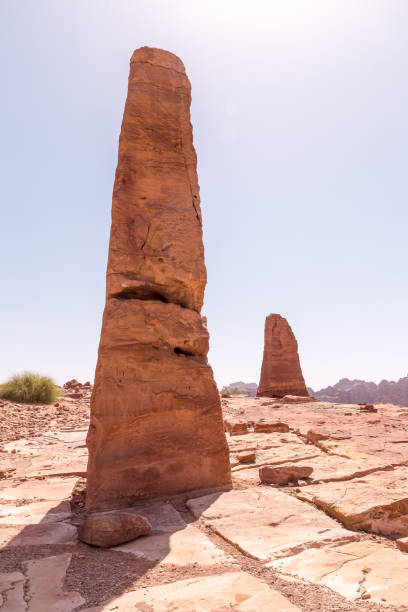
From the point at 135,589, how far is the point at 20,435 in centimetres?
613

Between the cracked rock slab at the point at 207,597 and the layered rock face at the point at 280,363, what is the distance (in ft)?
57.6

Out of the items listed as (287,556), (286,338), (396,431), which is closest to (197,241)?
(287,556)

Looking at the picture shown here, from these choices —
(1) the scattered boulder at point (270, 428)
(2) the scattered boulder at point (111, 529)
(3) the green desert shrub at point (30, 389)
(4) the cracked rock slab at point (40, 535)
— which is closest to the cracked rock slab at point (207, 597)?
(2) the scattered boulder at point (111, 529)

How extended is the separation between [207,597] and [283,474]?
2.12m

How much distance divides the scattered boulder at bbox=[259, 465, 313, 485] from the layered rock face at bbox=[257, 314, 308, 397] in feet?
50.9

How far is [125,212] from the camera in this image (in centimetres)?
391

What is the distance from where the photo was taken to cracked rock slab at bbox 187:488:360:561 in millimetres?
2303

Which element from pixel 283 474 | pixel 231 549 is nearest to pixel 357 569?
pixel 231 549

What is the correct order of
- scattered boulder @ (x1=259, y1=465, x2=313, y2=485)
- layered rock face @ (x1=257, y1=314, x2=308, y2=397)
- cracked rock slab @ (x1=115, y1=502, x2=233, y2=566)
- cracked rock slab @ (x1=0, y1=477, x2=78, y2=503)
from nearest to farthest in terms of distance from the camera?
cracked rock slab @ (x1=115, y1=502, x2=233, y2=566), cracked rock slab @ (x1=0, y1=477, x2=78, y2=503), scattered boulder @ (x1=259, y1=465, x2=313, y2=485), layered rock face @ (x1=257, y1=314, x2=308, y2=397)

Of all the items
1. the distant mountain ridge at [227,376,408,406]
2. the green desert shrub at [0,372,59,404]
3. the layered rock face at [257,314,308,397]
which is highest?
the layered rock face at [257,314,308,397]

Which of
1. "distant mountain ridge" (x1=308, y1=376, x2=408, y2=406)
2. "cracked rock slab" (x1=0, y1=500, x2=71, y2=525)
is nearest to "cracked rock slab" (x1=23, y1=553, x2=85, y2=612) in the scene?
"cracked rock slab" (x1=0, y1=500, x2=71, y2=525)

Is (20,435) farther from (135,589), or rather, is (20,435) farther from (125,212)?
(135,589)

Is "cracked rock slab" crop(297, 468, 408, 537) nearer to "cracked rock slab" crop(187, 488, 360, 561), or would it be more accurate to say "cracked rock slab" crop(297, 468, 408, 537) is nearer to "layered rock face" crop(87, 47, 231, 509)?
"cracked rock slab" crop(187, 488, 360, 561)

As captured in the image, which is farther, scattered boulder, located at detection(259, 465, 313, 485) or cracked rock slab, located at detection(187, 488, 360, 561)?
scattered boulder, located at detection(259, 465, 313, 485)
